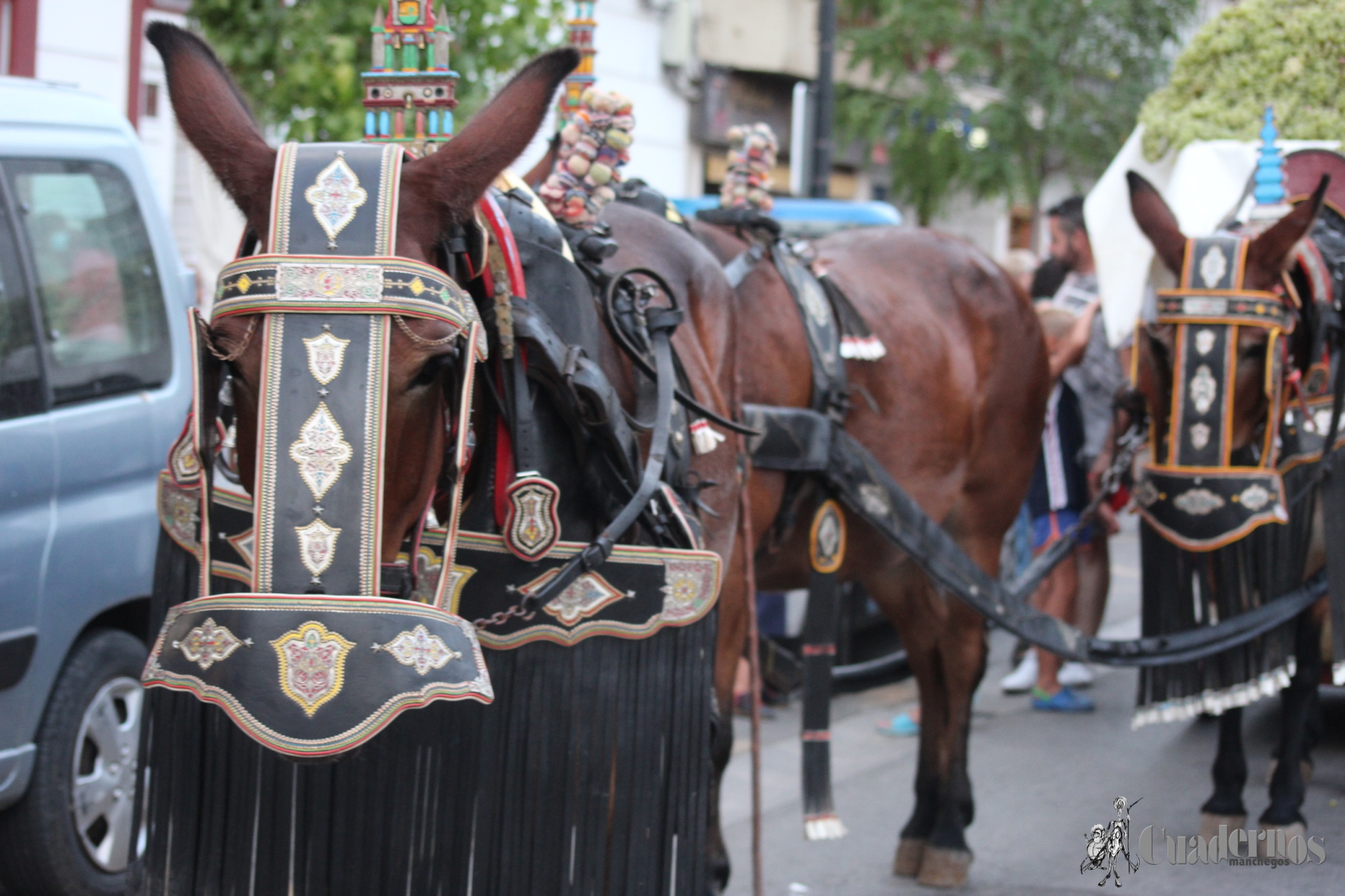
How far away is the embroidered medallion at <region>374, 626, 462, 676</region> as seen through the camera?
1963 mm

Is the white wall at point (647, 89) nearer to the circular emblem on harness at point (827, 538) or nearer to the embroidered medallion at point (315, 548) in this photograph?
the circular emblem on harness at point (827, 538)

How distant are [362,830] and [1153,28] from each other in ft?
44.8

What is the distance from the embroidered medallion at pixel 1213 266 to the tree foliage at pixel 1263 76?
0.99 m

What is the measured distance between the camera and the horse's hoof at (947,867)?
445cm

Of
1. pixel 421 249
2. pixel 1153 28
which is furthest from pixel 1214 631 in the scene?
pixel 1153 28

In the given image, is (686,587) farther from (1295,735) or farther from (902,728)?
(902,728)

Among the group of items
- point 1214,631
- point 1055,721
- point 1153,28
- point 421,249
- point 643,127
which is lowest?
point 1055,721

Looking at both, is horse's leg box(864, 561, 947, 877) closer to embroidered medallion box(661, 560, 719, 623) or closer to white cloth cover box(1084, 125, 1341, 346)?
white cloth cover box(1084, 125, 1341, 346)

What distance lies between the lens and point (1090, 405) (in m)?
6.62

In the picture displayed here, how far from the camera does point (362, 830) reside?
93.9 inches

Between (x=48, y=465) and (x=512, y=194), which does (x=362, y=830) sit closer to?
(x=512, y=194)

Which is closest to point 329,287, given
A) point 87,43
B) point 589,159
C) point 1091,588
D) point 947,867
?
point 589,159

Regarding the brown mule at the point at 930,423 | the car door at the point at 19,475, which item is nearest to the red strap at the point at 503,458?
the brown mule at the point at 930,423

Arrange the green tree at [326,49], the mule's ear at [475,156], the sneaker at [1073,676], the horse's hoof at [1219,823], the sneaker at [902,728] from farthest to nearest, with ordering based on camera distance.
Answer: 1. the sneaker at [1073,676]
2. the sneaker at [902,728]
3. the green tree at [326,49]
4. the horse's hoof at [1219,823]
5. the mule's ear at [475,156]
